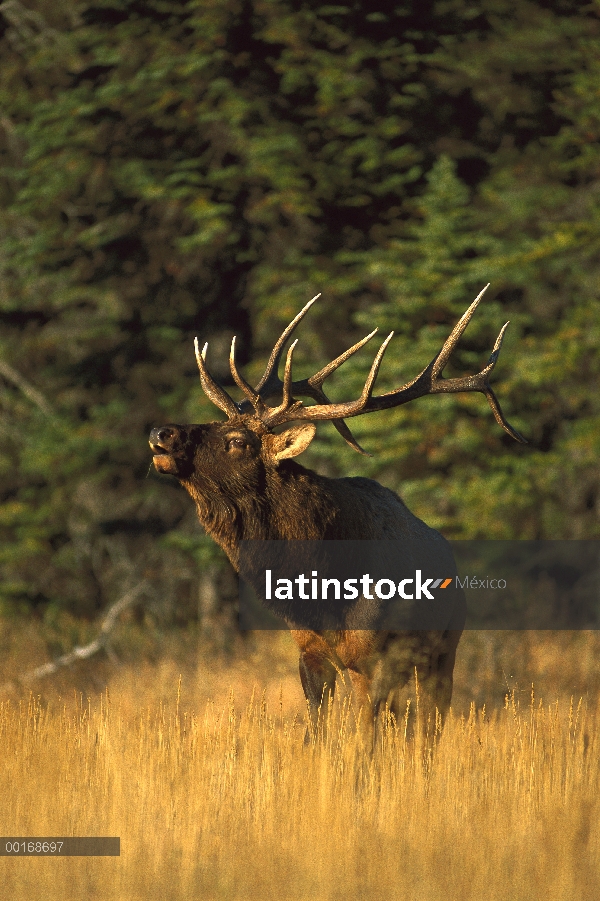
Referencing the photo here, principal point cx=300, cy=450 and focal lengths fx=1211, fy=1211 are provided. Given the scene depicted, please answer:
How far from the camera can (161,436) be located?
6.43 metres

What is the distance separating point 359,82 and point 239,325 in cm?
323

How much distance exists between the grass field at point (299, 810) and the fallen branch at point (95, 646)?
5.40m

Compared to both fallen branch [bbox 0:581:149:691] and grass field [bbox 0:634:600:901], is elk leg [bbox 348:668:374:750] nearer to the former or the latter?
grass field [bbox 0:634:600:901]

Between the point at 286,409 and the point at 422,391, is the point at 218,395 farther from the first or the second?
the point at 422,391

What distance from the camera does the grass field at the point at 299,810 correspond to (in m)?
4.96

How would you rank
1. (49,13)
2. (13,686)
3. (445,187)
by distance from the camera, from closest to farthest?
(13,686)
(445,187)
(49,13)

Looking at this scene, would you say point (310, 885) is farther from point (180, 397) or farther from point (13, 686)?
point (180, 397)

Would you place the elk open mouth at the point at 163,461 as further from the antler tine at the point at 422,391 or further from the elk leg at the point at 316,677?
the elk leg at the point at 316,677

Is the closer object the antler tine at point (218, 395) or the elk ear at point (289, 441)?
the elk ear at point (289, 441)

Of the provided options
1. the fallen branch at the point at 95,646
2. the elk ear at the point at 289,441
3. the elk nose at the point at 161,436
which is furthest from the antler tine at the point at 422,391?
the fallen branch at the point at 95,646

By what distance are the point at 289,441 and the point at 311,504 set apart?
15.0 inches

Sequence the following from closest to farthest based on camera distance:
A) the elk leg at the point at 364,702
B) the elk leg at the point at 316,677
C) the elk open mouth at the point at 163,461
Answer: the elk leg at the point at 364,702
the elk open mouth at the point at 163,461
the elk leg at the point at 316,677

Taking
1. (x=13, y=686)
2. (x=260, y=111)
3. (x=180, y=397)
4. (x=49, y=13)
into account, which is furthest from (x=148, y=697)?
(x=49, y=13)

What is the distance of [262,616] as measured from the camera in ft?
47.4
